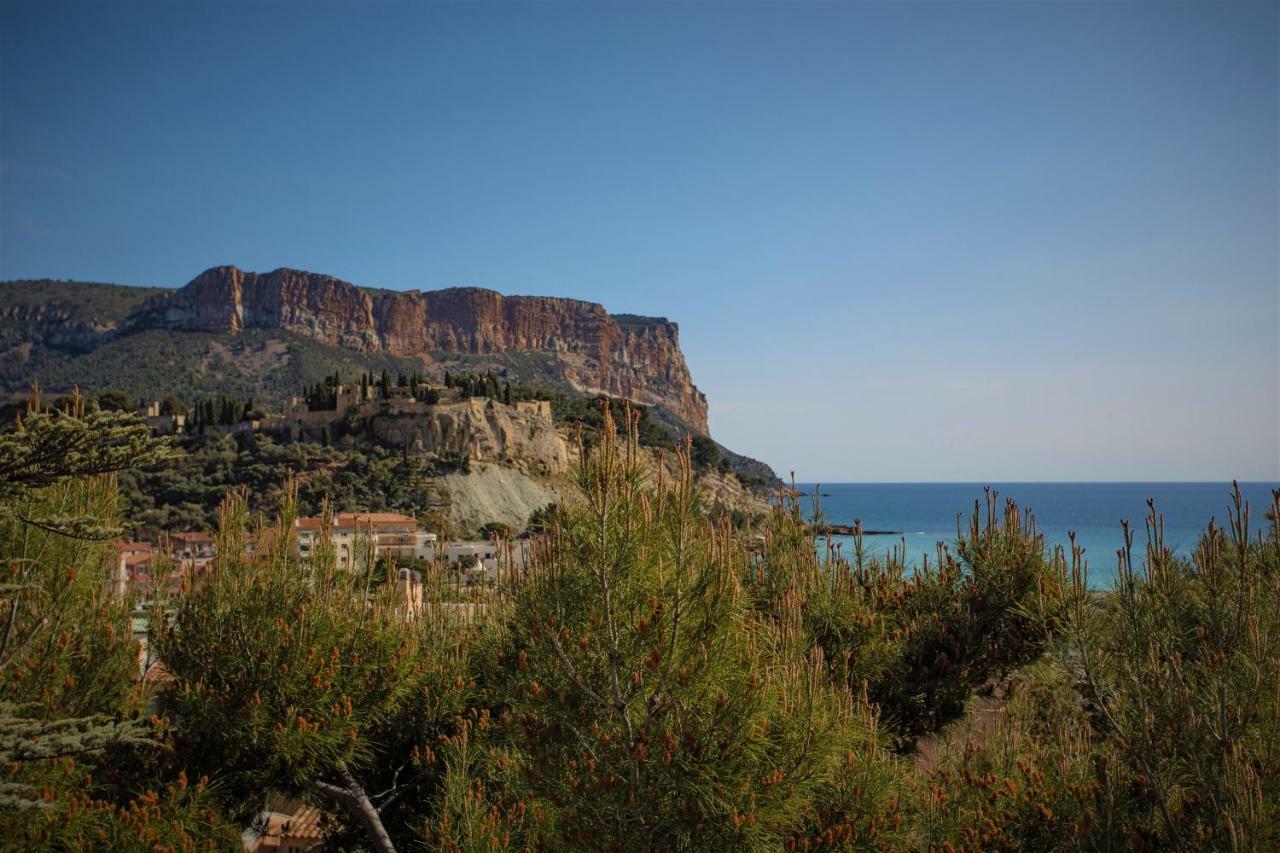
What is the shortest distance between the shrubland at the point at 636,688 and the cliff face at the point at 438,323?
131 meters

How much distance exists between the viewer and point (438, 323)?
6742 inches

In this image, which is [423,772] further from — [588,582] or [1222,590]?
[1222,590]

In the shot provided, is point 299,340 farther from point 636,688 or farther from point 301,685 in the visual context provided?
point 636,688

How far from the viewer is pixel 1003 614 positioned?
7770 millimetres

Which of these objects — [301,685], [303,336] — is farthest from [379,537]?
[303,336]

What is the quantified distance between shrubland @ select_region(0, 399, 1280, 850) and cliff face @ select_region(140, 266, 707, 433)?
130564 mm

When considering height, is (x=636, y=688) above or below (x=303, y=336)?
below

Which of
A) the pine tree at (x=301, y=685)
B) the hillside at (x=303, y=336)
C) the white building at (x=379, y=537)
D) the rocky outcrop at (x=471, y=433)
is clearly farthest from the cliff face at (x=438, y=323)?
the pine tree at (x=301, y=685)

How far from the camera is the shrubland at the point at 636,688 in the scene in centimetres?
436

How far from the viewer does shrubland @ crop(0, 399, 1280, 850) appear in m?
4.36

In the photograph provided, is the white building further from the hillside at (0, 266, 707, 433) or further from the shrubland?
the hillside at (0, 266, 707, 433)

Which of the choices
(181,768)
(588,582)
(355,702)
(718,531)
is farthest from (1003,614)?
(181,768)

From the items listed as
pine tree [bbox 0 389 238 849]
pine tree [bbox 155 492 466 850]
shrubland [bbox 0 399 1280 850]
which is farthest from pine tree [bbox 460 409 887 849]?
pine tree [bbox 155 492 466 850]

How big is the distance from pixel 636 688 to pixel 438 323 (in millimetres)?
174078
